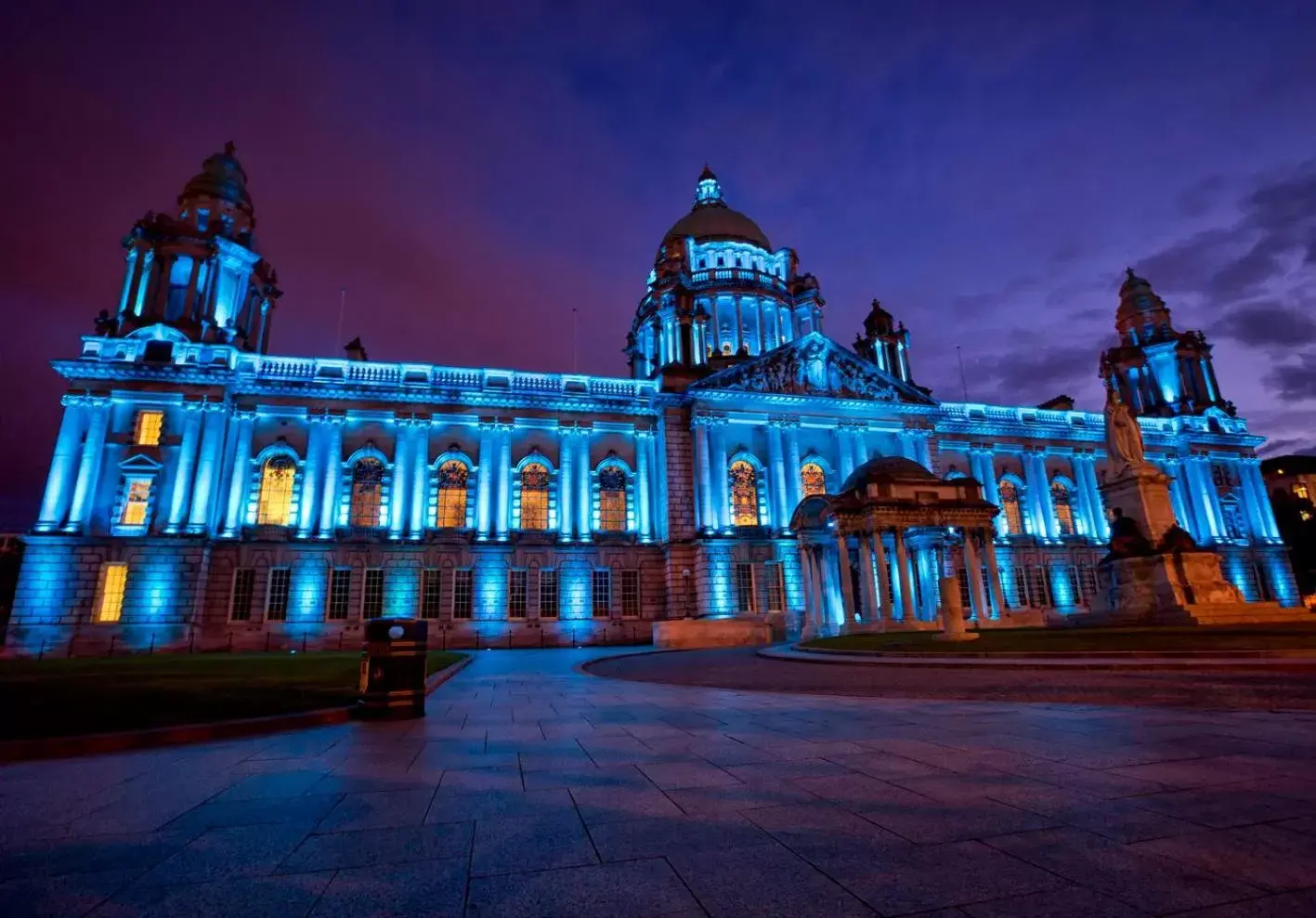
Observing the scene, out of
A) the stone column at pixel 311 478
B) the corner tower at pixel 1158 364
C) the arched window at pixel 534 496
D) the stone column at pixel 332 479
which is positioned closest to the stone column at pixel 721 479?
the arched window at pixel 534 496

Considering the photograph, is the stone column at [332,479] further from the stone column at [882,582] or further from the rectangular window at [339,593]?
the stone column at [882,582]

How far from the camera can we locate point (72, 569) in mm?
33156

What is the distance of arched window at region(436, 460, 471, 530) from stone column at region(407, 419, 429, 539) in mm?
901

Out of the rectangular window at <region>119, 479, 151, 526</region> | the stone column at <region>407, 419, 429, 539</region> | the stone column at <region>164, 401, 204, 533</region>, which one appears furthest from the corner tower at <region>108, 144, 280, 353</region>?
the stone column at <region>407, 419, 429, 539</region>

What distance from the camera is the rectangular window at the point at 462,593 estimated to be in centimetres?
3800

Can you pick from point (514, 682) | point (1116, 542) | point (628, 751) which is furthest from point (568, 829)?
point (1116, 542)

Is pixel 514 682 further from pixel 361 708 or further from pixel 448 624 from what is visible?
pixel 448 624

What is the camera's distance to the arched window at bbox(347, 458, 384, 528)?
3900 cm

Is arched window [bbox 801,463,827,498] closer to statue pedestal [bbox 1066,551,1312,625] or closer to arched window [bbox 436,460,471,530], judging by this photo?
arched window [bbox 436,460,471,530]

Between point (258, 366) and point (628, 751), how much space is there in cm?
4074

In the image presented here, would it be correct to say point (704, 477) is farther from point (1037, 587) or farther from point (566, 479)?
point (1037, 587)

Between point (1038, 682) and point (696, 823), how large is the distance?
1001 centimetres

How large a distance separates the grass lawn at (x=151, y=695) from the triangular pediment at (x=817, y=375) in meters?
30.7

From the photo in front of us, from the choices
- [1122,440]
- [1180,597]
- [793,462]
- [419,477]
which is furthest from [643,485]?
[1180,597]
